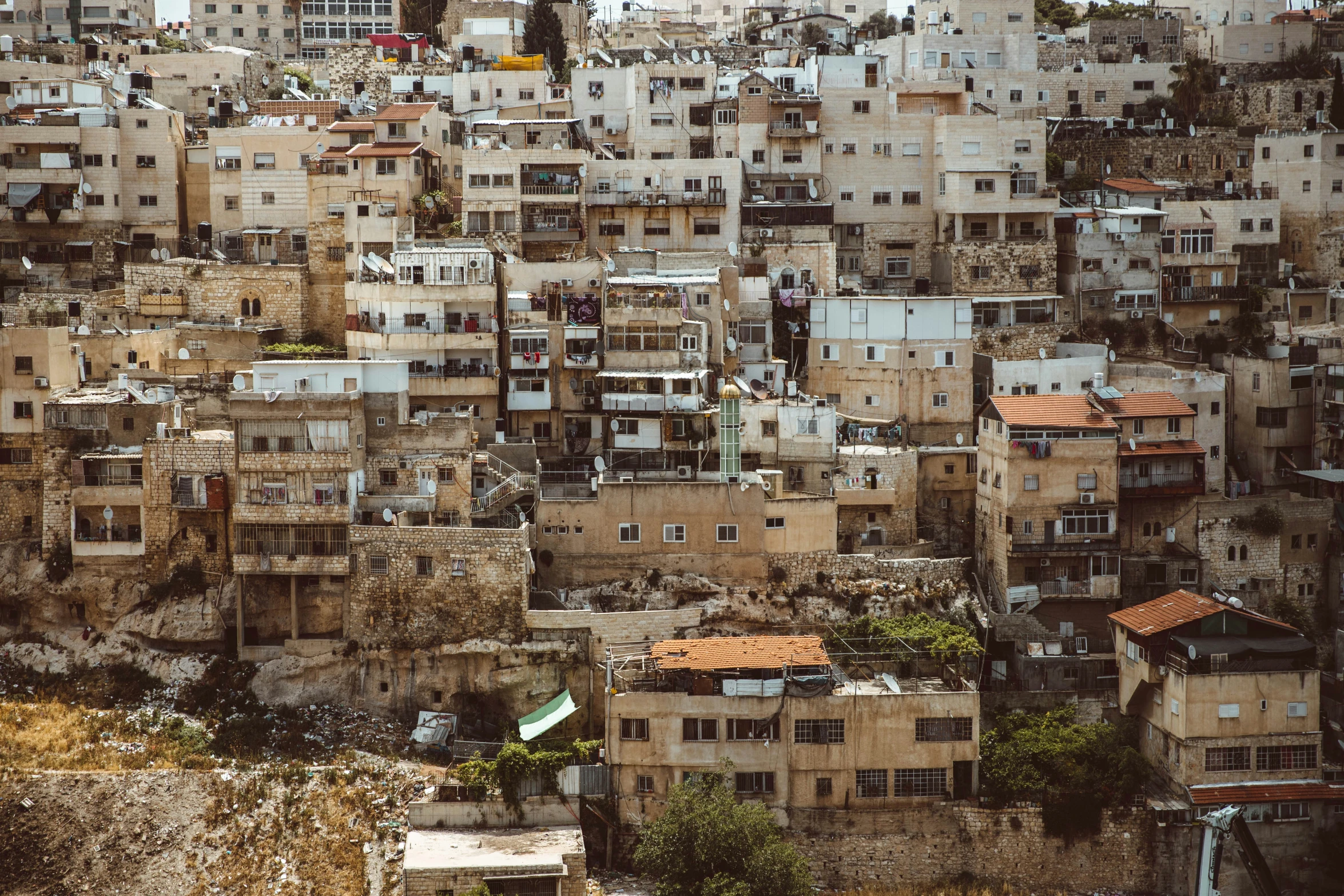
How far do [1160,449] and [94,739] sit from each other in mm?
28642

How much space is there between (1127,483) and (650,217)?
58.4 ft

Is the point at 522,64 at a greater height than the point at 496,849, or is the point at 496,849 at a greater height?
the point at 522,64

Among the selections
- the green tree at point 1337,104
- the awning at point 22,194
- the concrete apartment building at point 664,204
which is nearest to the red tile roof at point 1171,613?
the concrete apartment building at point 664,204

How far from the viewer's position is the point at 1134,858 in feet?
132

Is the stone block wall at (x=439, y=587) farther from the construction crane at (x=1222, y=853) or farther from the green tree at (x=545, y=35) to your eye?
the green tree at (x=545, y=35)

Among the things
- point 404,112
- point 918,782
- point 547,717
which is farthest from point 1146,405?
point 404,112

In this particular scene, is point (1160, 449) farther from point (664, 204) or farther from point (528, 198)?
point (528, 198)

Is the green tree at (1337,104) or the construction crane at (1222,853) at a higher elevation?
the green tree at (1337,104)

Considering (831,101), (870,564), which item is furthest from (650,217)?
(870,564)

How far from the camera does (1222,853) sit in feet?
130

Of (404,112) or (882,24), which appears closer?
(404,112)

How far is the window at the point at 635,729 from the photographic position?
39219 mm

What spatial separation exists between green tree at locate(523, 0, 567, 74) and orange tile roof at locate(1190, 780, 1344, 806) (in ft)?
151

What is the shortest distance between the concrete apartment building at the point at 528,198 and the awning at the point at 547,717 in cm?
1744
